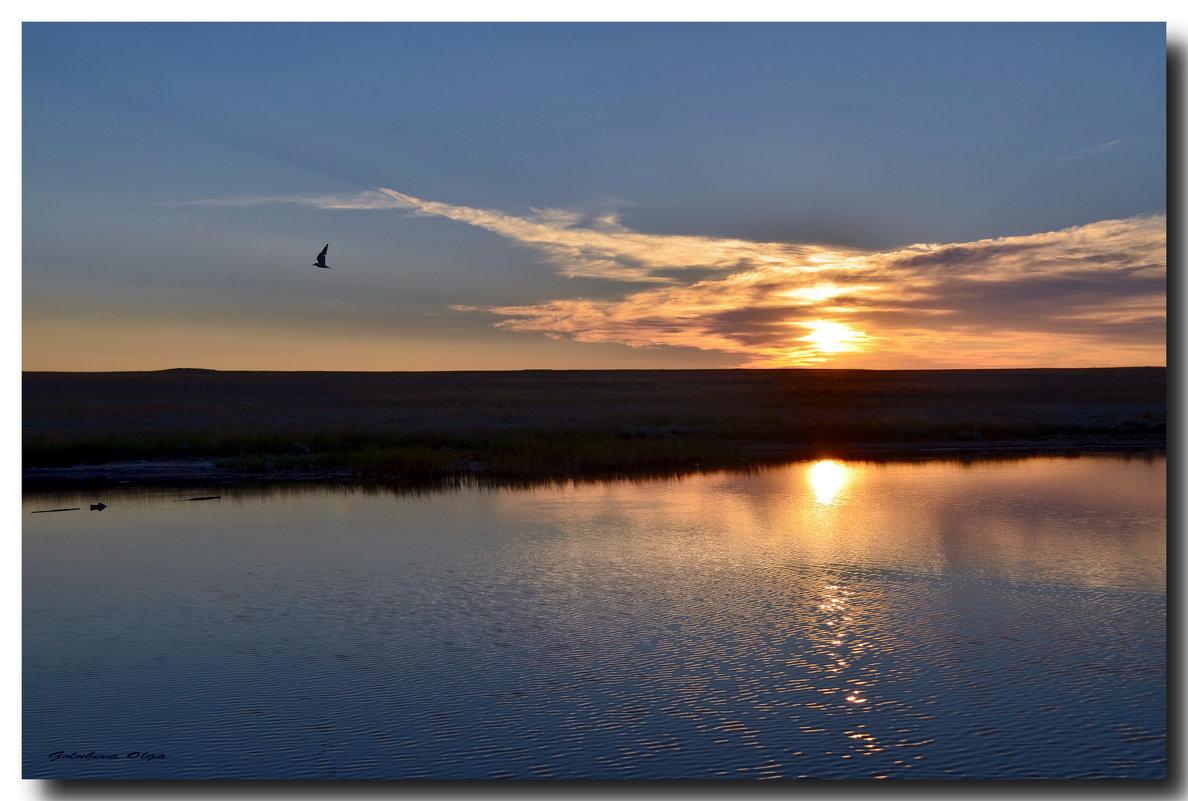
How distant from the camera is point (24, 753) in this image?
8219 mm

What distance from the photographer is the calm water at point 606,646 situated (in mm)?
7867

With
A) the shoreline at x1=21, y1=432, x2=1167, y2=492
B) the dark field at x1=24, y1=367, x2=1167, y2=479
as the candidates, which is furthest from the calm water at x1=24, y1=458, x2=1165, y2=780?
the dark field at x1=24, y1=367, x2=1167, y2=479

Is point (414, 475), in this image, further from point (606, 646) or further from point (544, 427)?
point (606, 646)

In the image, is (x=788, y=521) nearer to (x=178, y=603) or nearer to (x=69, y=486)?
(x=178, y=603)

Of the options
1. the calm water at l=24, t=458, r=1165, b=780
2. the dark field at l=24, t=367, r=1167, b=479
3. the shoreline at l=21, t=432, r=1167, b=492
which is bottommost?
the calm water at l=24, t=458, r=1165, b=780

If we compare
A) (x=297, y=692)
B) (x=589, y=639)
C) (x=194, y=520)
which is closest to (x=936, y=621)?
(x=589, y=639)

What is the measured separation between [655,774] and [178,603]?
7654 mm

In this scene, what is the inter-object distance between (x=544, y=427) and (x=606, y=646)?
1153 inches

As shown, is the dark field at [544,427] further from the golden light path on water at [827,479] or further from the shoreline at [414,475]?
the golden light path on water at [827,479]

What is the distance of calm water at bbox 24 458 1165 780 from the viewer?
7.87 meters

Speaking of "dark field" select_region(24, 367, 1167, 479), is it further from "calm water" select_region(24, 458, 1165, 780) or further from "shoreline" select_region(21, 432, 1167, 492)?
"calm water" select_region(24, 458, 1165, 780)

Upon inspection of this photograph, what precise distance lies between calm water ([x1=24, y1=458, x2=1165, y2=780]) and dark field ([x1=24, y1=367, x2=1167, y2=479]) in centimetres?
921

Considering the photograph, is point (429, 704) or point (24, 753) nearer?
point (24, 753)

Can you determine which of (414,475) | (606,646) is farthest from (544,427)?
(606,646)
